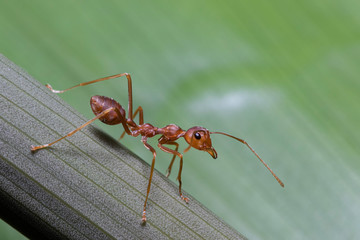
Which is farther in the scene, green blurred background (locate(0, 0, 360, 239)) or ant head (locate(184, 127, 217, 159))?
ant head (locate(184, 127, 217, 159))

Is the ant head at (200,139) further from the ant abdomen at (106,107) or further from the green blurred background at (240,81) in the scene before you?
the ant abdomen at (106,107)

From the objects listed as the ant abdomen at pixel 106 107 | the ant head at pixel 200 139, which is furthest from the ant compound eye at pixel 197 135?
the ant abdomen at pixel 106 107

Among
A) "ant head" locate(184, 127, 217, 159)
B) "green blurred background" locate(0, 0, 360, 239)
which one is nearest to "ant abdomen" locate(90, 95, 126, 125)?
"green blurred background" locate(0, 0, 360, 239)

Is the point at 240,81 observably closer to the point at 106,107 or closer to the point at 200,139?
the point at 200,139

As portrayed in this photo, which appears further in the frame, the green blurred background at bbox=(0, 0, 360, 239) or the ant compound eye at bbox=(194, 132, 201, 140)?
the ant compound eye at bbox=(194, 132, 201, 140)

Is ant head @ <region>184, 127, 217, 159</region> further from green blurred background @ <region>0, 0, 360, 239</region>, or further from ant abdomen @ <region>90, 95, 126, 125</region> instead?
ant abdomen @ <region>90, 95, 126, 125</region>

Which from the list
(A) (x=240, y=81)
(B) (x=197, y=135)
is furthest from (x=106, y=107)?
(A) (x=240, y=81)

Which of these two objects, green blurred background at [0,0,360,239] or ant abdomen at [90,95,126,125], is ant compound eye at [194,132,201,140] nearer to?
green blurred background at [0,0,360,239]
